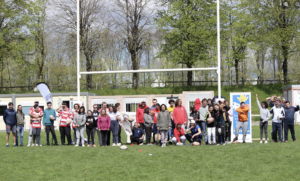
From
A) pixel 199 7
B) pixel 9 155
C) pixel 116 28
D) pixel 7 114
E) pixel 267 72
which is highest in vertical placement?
pixel 199 7

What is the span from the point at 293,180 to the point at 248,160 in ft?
5.97

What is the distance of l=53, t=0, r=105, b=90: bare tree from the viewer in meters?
29.3

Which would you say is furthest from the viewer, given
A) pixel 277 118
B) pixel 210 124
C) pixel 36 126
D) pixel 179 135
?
pixel 36 126

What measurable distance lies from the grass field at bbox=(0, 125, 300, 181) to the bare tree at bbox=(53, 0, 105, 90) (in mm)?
19726

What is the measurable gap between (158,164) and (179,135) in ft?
12.2

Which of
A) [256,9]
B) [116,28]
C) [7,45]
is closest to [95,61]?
[7,45]

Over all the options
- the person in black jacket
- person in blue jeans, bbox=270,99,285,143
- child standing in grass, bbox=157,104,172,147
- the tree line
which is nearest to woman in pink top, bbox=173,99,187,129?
child standing in grass, bbox=157,104,172,147

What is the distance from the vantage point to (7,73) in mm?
42062

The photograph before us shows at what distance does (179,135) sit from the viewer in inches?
472

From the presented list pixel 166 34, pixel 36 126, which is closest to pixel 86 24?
pixel 166 34

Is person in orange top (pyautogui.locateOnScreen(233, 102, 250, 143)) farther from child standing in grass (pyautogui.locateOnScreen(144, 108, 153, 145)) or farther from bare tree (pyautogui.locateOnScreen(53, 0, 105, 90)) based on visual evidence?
bare tree (pyautogui.locateOnScreen(53, 0, 105, 90))

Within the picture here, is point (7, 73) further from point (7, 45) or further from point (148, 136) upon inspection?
point (148, 136)

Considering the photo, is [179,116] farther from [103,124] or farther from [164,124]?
[103,124]

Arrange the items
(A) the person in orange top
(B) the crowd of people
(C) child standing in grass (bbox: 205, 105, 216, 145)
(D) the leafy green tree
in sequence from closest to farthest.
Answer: (C) child standing in grass (bbox: 205, 105, 216, 145), (B) the crowd of people, (A) the person in orange top, (D) the leafy green tree
